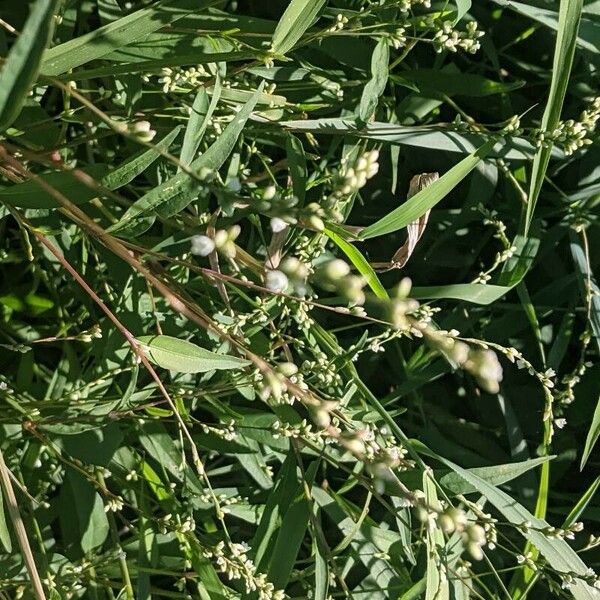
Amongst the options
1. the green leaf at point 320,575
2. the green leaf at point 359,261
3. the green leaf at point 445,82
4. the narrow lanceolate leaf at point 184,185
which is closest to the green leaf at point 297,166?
the green leaf at point 359,261

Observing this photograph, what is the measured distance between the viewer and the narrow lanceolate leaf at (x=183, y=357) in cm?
118

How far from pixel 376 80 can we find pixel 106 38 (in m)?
0.48

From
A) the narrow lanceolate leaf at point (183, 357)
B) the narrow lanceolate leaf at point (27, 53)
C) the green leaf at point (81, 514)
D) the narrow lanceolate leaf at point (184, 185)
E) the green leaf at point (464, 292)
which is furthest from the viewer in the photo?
the green leaf at point (81, 514)

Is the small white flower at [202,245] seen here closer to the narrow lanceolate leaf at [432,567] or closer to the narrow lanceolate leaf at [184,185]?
the narrow lanceolate leaf at [184,185]

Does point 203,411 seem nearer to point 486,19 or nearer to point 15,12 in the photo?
point 15,12

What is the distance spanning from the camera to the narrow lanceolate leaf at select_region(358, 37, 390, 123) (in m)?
1.35

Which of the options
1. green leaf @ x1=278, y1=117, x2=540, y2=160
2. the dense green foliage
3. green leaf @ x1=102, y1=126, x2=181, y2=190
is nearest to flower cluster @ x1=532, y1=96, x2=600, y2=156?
the dense green foliage

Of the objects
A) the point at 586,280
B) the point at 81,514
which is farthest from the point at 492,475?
the point at 81,514

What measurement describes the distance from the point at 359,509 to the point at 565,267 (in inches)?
27.8

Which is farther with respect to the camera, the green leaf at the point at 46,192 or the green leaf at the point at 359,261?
the green leaf at the point at 359,261

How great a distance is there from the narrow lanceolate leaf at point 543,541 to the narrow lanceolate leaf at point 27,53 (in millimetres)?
946

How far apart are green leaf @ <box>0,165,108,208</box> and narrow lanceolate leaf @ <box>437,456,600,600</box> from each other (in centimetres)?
76

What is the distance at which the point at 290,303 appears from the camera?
1.38 meters

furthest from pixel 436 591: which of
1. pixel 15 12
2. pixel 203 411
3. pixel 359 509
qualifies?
pixel 15 12
